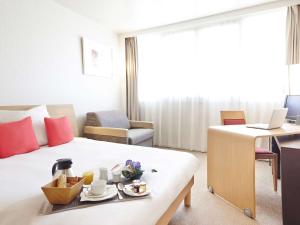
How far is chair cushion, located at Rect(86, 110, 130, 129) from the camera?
3.41 metres

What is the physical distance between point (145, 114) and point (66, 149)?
8.02 feet

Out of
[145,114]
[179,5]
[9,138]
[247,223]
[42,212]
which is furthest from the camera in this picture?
[145,114]

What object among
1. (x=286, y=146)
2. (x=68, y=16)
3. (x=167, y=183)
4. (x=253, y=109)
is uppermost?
(x=68, y=16)

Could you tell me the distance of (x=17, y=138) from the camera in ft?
6.35

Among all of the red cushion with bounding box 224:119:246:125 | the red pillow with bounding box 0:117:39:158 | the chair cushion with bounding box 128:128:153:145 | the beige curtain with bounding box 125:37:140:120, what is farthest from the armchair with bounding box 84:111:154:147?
the red cushion with bounding box 224:119:246:125

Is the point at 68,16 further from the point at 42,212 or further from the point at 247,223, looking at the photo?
the point at 247,223

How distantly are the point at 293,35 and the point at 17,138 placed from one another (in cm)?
385

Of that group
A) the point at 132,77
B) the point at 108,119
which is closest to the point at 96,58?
the point at 132,77

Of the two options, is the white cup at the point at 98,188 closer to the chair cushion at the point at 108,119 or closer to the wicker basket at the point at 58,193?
the wicker basket at the point at 58,193

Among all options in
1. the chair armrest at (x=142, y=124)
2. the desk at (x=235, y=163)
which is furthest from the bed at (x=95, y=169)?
the chair armrest at (x=142, y=124)

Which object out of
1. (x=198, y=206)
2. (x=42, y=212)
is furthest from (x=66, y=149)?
(x=198, y=206)

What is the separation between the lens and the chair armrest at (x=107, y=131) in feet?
10.0

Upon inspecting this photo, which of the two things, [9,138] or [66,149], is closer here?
[9,138]

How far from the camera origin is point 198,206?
2.03m
